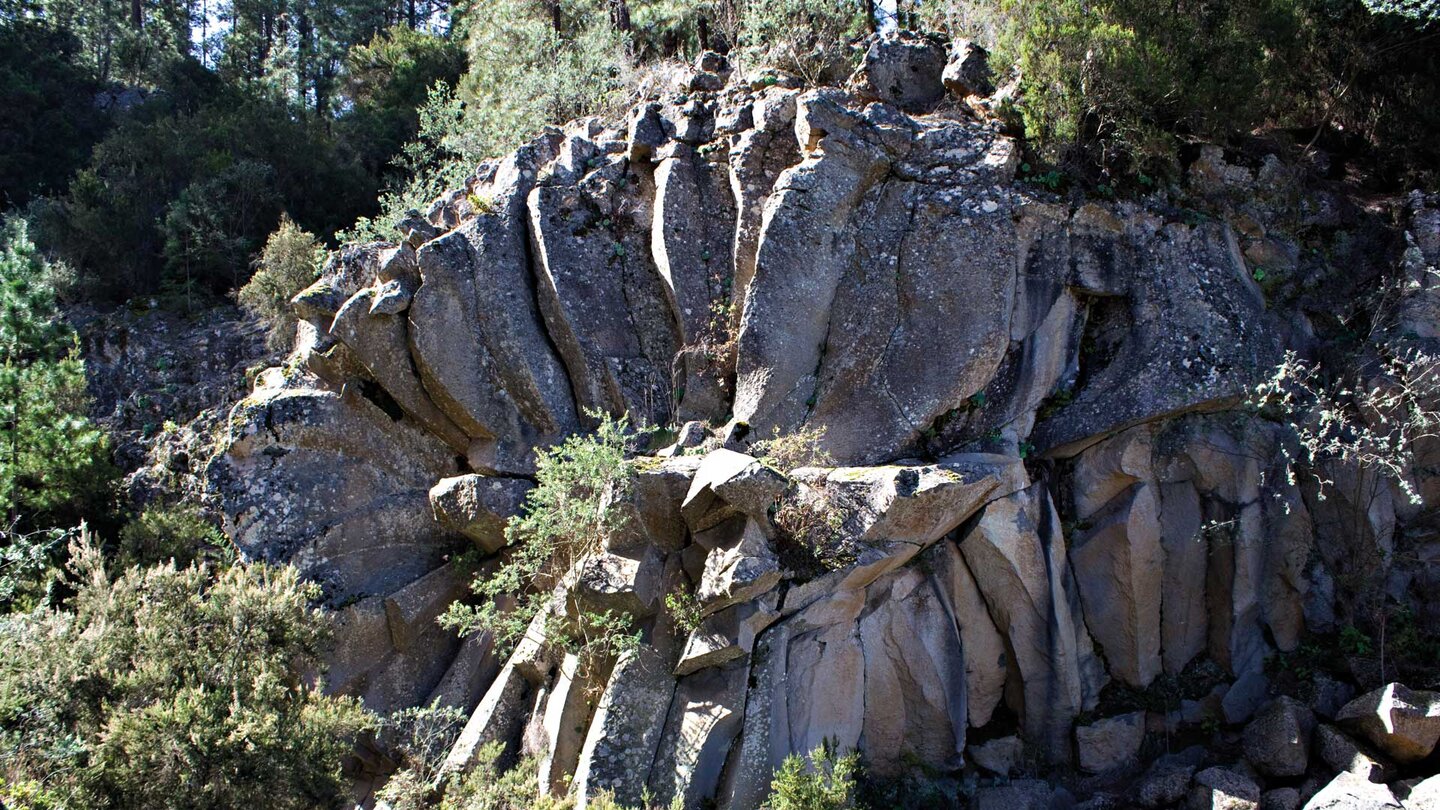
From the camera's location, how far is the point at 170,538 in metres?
11.5

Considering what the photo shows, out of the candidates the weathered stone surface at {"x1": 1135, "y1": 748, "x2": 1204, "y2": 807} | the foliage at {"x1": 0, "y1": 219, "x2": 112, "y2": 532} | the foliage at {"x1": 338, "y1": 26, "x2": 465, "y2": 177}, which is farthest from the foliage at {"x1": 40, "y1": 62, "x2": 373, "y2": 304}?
the weathered stone surface at {"x1": 1135, "y1": 748, "x2": 1204, "y2": 807}

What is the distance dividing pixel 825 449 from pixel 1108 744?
4239 mm

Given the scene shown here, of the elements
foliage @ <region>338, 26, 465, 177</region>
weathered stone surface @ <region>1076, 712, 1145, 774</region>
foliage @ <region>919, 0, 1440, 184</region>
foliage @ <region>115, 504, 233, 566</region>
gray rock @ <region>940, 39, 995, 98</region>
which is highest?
foliage @ <region>338, 26, 465, 177</region>

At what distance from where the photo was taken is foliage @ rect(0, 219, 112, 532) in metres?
11.9

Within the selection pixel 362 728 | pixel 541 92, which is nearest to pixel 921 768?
pixel 362 728

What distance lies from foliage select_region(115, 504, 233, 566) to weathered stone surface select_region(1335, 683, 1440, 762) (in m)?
11.9

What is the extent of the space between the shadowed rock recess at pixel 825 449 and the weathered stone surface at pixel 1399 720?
1.30 m

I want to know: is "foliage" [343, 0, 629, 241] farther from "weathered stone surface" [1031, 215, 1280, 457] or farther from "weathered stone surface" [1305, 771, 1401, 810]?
"weathered stone surface" [1305, 771, 1401, 810]

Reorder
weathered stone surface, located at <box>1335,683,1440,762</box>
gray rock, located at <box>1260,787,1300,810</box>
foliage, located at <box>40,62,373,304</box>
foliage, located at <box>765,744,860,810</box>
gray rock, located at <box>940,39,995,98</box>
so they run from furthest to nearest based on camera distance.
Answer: foliage, located at <box>40,62,373,304</box>
gray rock, located at <box>940,39,995,98</box>
gray rock, located at <box>1260,787,1300,810</box>
weathered stone surface, located at <box>1335,683,1440,762</box>
foliage, located at <box>765,744,860,810</box>

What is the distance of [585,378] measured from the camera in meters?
11.3

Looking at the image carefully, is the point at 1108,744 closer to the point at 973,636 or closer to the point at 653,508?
the point at 973,636

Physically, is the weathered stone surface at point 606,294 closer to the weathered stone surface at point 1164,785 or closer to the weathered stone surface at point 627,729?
the weathered stone surface at point 627,729

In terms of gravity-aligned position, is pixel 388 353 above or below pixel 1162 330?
above

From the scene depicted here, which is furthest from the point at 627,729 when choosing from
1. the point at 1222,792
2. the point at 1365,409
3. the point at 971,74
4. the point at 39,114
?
the point at 39,114
